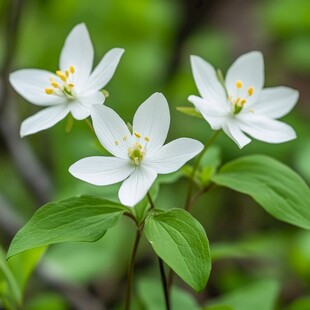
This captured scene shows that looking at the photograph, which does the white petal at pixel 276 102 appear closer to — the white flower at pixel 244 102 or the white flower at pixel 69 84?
the white flower at pixel 244 102

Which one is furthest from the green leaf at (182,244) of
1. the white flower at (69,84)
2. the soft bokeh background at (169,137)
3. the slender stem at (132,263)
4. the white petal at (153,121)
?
the soft bokeh background at (169,137)

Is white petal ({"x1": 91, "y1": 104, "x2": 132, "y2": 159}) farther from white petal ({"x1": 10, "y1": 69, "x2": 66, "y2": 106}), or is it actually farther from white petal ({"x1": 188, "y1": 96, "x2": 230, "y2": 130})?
white petal ({"x1": 10, "y1": 69, "x2": 66, "y2": 106})

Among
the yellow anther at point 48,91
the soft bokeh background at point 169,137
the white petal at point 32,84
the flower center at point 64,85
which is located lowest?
the soft bokeh background at point 169,137

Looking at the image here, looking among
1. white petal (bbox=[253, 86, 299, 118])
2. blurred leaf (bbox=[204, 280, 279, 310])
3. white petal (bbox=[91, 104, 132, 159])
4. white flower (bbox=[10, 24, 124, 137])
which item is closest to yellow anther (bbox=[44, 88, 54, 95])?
white flower (bbox=[10, 24, 124, 137])

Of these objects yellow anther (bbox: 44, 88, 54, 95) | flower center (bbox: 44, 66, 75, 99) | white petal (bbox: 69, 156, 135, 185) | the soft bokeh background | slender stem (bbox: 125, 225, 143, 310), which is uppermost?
flower center (bbox: 44, 66, 75, 99)

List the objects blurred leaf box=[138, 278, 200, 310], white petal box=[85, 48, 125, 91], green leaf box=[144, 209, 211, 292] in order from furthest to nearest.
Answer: blurred leaf box=[138, 278, 200, 310] → white petal box=[85, 48, 125, 91] → green leaf box=[144, 209, 211, 292]

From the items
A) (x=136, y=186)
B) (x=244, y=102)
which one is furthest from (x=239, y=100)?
(x=136, y=186)
